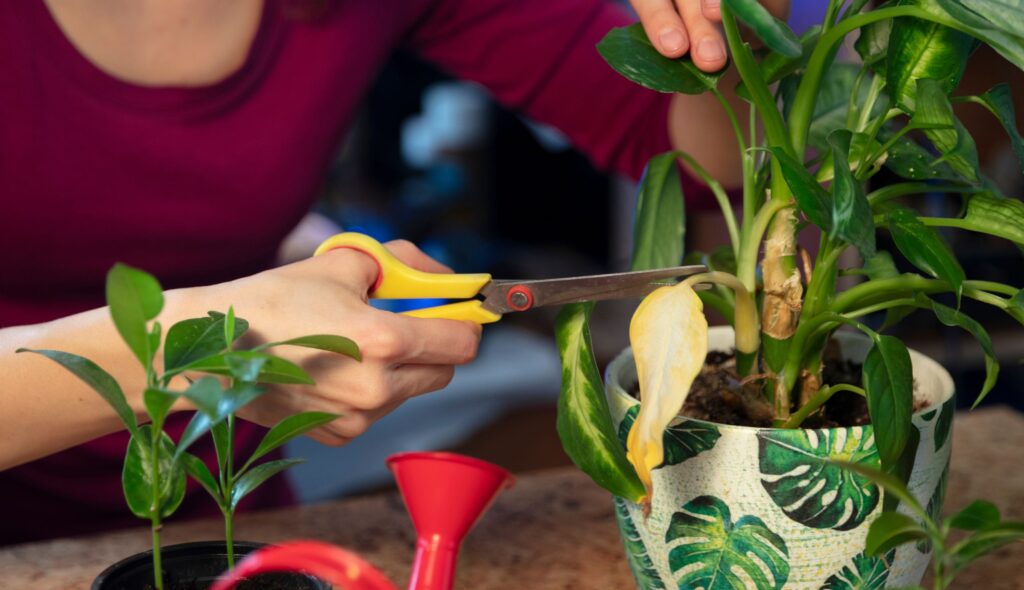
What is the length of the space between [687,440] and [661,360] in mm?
68

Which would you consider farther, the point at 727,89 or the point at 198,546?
the point at 727,89

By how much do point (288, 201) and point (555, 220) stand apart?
1608 mm

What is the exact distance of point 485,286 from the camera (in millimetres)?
632

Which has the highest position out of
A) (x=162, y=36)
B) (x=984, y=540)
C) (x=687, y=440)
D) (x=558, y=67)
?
(x=162, y=36)

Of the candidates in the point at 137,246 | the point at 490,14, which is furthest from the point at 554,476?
the point at 490,14

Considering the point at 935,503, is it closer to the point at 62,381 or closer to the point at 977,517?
the point at 977,517

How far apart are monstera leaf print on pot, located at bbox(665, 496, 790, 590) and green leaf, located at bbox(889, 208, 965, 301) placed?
→ 16 centimetres

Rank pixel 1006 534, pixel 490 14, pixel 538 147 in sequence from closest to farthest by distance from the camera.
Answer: pixel 1006 534 → pixel 490 14 → pixel 538 147

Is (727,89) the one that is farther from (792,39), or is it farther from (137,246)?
(137,246)

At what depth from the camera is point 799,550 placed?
0.56 metres

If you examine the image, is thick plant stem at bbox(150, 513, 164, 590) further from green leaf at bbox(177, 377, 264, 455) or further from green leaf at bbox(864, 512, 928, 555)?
green leaf at bbox(864, 512, 928, 555)

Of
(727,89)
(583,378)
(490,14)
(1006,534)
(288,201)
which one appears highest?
(490,14)

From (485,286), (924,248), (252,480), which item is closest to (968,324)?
(924,248)

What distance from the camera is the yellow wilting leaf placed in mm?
494
